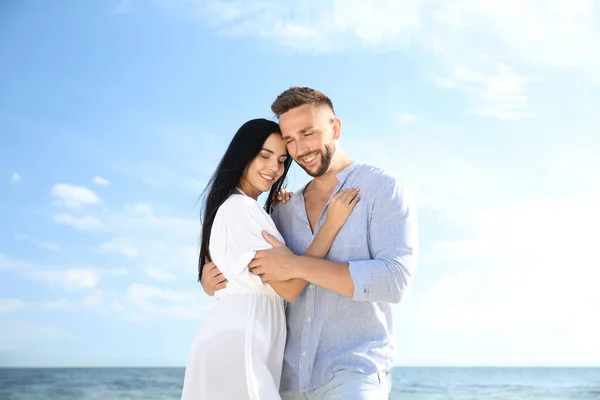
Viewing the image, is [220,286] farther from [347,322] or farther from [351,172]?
[351,172]

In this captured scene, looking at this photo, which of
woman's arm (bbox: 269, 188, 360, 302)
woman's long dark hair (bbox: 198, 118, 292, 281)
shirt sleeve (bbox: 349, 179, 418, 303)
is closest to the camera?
shirt sleeve (bbox: 349, 179, 418, 303)

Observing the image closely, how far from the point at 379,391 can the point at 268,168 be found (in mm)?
1157

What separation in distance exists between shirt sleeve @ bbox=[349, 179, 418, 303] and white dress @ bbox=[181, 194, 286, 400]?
1.40 ft

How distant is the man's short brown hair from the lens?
3625 mm

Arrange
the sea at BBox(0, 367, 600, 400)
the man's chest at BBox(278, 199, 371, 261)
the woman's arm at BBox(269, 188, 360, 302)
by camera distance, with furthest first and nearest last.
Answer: the sea at BBox(0, 367, 600, 400), the man's chest at BBox(278, 199, 371, 261), the woman's arm at BBox(269, 188, 360, 302)

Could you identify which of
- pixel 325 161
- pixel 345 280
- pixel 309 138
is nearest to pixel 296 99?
pixel 309 138

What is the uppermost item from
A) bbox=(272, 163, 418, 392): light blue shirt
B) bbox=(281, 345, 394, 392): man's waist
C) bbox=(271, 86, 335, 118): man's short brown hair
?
bbox=(271, 86, 335, 118): man's short brown hair

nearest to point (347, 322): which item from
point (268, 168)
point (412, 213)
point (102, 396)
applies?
point (412, 213)

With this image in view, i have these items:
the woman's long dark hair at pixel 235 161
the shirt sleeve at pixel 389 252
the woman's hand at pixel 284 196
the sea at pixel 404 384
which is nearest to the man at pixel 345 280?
the shirt sleeve at pixel 389 252

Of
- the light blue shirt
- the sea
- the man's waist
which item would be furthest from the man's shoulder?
the sea

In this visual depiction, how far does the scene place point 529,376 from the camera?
2720cm

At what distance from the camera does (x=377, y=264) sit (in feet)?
10.3

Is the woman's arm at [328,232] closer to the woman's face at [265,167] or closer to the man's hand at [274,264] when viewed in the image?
the man's hand at [274,264]

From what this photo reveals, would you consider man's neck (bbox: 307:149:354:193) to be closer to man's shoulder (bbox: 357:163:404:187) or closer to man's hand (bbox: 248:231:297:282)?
man's shoulder (bbox: 357:163:404:187)
